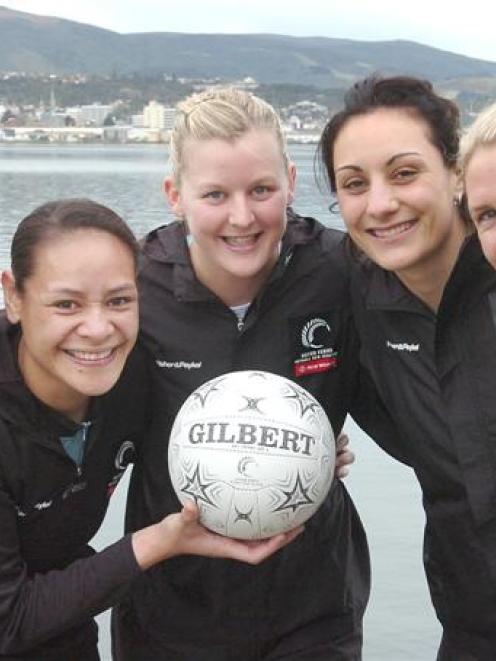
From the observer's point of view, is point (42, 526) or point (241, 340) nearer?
point (42, 526)

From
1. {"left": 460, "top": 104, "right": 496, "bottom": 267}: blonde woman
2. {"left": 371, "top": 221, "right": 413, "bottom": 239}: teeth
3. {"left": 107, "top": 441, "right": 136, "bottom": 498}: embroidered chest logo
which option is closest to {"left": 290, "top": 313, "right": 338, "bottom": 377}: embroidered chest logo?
{"left": 371, "top": 221, "right": 413, "bottom": 239}: teeth

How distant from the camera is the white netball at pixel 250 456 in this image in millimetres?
3682

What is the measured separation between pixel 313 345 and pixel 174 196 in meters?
0.69

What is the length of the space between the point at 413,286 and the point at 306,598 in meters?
1.14

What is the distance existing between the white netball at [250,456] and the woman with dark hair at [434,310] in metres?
0.37

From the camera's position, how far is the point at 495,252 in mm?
3338

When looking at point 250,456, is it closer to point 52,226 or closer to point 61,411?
point 61,411

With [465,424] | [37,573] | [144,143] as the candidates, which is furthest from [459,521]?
[144,143]

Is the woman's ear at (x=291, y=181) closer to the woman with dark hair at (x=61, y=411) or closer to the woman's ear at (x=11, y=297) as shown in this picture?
the woman with dark hair at (x=61, y=411)

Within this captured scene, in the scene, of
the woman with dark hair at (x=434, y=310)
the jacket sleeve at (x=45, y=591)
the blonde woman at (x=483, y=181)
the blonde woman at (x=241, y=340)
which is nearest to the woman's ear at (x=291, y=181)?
the blonde woman at (x=241, y=340)

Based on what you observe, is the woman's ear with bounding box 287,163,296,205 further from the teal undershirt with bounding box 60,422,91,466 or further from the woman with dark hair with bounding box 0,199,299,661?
the teal undershirt with bounding box 60,422,91,466

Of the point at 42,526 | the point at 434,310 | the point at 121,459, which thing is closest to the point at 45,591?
the point at 42,526

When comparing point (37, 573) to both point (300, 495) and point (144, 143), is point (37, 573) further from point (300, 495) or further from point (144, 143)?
point (144, 143)

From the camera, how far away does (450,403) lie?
3.75 metres
